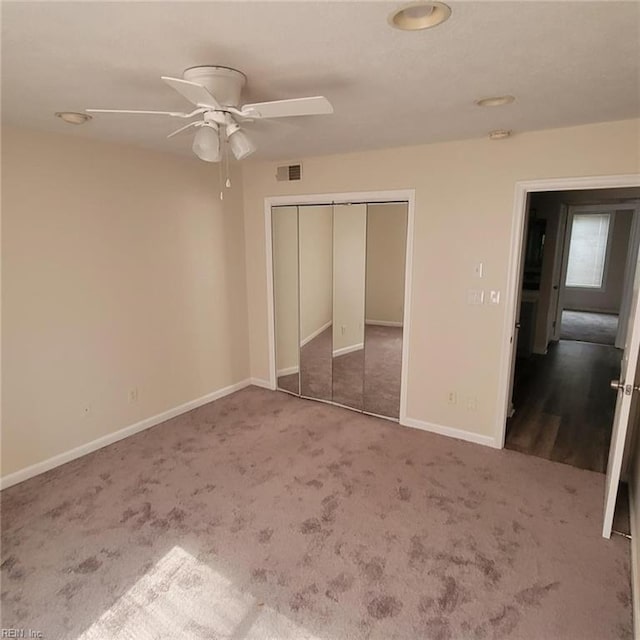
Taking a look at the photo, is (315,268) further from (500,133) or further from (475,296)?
(500,133)

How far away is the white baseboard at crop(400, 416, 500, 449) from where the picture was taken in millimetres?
3379

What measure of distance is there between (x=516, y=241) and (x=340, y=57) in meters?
2.01

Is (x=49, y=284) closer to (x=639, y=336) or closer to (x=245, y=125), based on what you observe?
(x=245, y=125)

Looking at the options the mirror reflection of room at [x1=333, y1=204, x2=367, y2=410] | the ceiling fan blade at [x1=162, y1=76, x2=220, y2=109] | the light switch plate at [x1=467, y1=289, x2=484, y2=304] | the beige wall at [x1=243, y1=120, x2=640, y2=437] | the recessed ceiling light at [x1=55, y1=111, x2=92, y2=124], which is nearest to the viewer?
the ceiling fan blade at [x1=162, y1=76, x2=220, y2=109]

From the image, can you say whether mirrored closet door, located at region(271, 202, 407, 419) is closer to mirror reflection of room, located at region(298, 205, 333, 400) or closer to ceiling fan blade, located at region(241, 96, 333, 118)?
mirror reflection of room, located at region(298, 205, 333, 400)

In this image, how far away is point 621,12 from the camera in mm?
1293

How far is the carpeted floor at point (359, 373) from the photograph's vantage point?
383 cm

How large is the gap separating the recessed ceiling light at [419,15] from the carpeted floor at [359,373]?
8.55ft

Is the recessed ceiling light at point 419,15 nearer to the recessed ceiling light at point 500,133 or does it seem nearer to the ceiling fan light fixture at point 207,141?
the ceiling fan light fixture at point 207,141

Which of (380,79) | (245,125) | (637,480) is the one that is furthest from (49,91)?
(637,480)

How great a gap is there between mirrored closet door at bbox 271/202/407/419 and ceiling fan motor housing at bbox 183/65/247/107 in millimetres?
1999

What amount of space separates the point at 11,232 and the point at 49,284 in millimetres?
407

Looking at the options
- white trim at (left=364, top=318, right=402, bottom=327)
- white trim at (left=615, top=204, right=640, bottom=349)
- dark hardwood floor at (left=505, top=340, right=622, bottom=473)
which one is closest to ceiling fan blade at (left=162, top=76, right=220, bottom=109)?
white trim at (left=364, top=318, right=402, bottom=327)

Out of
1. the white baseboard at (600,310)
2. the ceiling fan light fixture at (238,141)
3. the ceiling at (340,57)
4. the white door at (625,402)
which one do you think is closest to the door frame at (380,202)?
the ceiling at (340,57)
